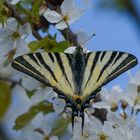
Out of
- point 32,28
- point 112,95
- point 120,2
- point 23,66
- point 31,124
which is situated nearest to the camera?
point 23,66

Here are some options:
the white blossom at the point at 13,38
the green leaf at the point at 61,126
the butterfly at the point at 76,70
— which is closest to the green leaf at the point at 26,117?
the green leaf at the point at 61,126

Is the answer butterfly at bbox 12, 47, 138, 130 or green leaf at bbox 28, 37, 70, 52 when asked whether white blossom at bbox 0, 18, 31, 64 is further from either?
butterfly at bbox 12, 47, 138, 130

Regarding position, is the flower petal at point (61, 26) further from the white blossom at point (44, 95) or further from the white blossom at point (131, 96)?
the white blossom at point (131, 96)

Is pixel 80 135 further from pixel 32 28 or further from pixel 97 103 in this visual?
pixel 32 28

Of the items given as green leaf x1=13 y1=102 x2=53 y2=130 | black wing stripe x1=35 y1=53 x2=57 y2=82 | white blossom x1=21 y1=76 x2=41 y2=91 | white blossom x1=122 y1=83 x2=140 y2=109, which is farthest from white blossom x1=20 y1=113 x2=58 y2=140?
black wing stripe x1=35 y1=53 x2=57 y2=82

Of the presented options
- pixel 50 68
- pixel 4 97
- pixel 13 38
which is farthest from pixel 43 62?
pixel 4 97

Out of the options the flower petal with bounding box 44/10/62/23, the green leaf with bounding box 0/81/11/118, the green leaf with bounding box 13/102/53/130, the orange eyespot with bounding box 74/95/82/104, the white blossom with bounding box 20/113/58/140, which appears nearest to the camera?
the orange eyespot with bounding box 74/95/82/104

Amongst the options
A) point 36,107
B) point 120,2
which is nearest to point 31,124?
point 36,107
